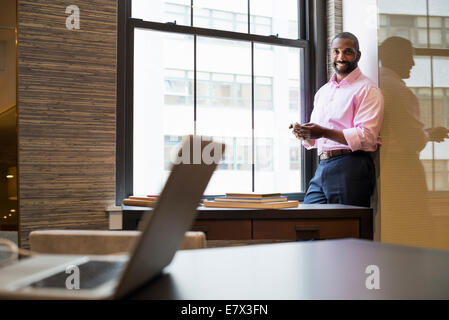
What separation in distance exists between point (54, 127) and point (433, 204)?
2.09 meters

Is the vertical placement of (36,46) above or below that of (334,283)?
above

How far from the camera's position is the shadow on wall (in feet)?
7.96

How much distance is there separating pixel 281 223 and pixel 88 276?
1.37m

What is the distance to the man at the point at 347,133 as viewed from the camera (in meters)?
2.41

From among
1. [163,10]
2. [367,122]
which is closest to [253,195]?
[367,122]

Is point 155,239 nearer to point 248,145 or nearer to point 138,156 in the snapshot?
point 138,156

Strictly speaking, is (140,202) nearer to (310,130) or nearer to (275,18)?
(310,130)

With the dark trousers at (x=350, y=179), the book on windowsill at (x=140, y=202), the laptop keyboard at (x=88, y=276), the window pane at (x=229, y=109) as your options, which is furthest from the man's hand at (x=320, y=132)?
the laptop keyboard at (x=88, y=276)

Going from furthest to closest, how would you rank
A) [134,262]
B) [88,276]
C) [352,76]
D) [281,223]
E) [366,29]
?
[366,29]
[352,76]
[281,223]
[88,276]
[134,262]

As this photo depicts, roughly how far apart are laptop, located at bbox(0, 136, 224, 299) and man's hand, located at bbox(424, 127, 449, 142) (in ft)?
6.29

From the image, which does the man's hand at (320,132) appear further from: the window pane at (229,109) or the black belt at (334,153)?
the window pane at (229,109)

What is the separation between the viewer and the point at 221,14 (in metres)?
2.93
